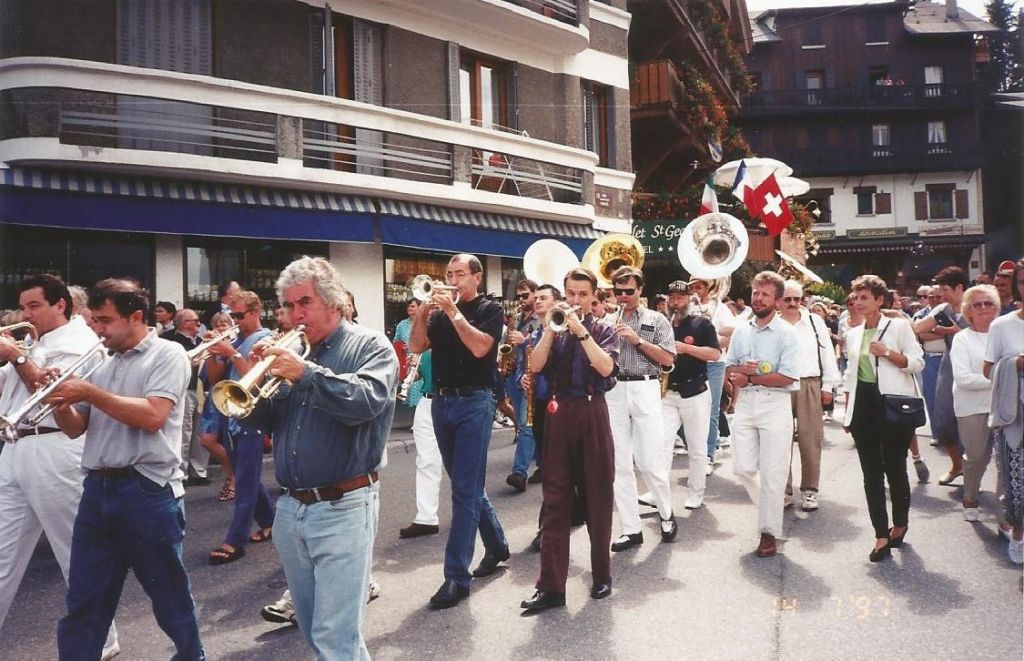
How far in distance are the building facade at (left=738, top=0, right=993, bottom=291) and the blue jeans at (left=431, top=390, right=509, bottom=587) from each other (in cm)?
4045

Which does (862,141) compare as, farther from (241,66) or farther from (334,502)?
(334,502)

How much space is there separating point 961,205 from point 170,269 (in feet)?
142

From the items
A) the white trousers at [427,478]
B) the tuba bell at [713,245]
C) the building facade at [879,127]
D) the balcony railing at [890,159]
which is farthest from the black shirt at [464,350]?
the balcony railing at [890,159]

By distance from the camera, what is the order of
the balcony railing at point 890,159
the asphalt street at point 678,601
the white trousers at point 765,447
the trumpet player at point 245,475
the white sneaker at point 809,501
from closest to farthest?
the asphalt street at point 678,601 < the white trousers at point 765,447 < the trumpet player at point 245,475 < the white sneaker at point 809,501 < the balcony railing at point 890,159

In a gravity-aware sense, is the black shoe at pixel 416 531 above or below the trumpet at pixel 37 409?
below

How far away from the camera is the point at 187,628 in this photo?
10.9ft

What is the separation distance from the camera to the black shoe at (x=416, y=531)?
6.14 m

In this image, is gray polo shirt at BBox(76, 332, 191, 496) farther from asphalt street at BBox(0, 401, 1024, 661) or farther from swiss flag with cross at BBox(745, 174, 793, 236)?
swiss flag with cross at BBox(745, 174, 793, 236)

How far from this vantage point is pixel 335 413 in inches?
110

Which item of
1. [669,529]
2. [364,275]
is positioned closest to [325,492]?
[669,529]

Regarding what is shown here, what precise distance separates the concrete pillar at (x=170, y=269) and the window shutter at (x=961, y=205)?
42713mm

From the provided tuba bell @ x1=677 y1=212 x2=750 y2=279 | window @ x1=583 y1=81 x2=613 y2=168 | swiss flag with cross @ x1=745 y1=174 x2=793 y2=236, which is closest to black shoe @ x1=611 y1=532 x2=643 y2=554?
tuba bell @ x1=677 y1=212 x2=750 y2=279

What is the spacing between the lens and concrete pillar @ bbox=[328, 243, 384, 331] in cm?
1327

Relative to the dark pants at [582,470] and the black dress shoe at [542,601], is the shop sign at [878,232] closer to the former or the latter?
the dark pants at [582,470]
